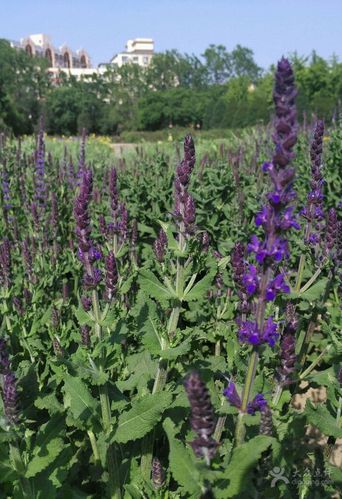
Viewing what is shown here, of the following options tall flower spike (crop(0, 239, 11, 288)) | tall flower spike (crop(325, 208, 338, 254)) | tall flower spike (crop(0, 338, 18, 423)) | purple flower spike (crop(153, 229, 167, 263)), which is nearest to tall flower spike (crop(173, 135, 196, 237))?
purple flower spike (crop(153, 229, 167, 263))

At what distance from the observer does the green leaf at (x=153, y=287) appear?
9.52ft

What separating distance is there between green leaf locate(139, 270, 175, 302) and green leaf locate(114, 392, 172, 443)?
0.56m

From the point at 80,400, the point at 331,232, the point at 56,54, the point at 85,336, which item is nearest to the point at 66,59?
the point at 56,54

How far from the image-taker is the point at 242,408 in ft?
7.14

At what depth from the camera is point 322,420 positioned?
9.76 ft

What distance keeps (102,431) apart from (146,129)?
232 ft

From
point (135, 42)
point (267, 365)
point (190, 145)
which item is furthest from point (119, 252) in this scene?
point (135, 42)

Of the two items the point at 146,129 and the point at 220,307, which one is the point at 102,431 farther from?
the point at 146,129

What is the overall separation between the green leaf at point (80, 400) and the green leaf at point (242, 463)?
1.03 metres

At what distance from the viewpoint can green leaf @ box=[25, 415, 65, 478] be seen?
250 cm

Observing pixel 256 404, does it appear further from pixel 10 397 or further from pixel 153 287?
pixel 10 397

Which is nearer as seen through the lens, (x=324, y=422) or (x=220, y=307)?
(x=324, y=422)

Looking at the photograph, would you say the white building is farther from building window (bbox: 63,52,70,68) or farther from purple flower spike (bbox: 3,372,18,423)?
purple flower spike (bbox: 3,372,18,423)

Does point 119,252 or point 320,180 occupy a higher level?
point 320,180
